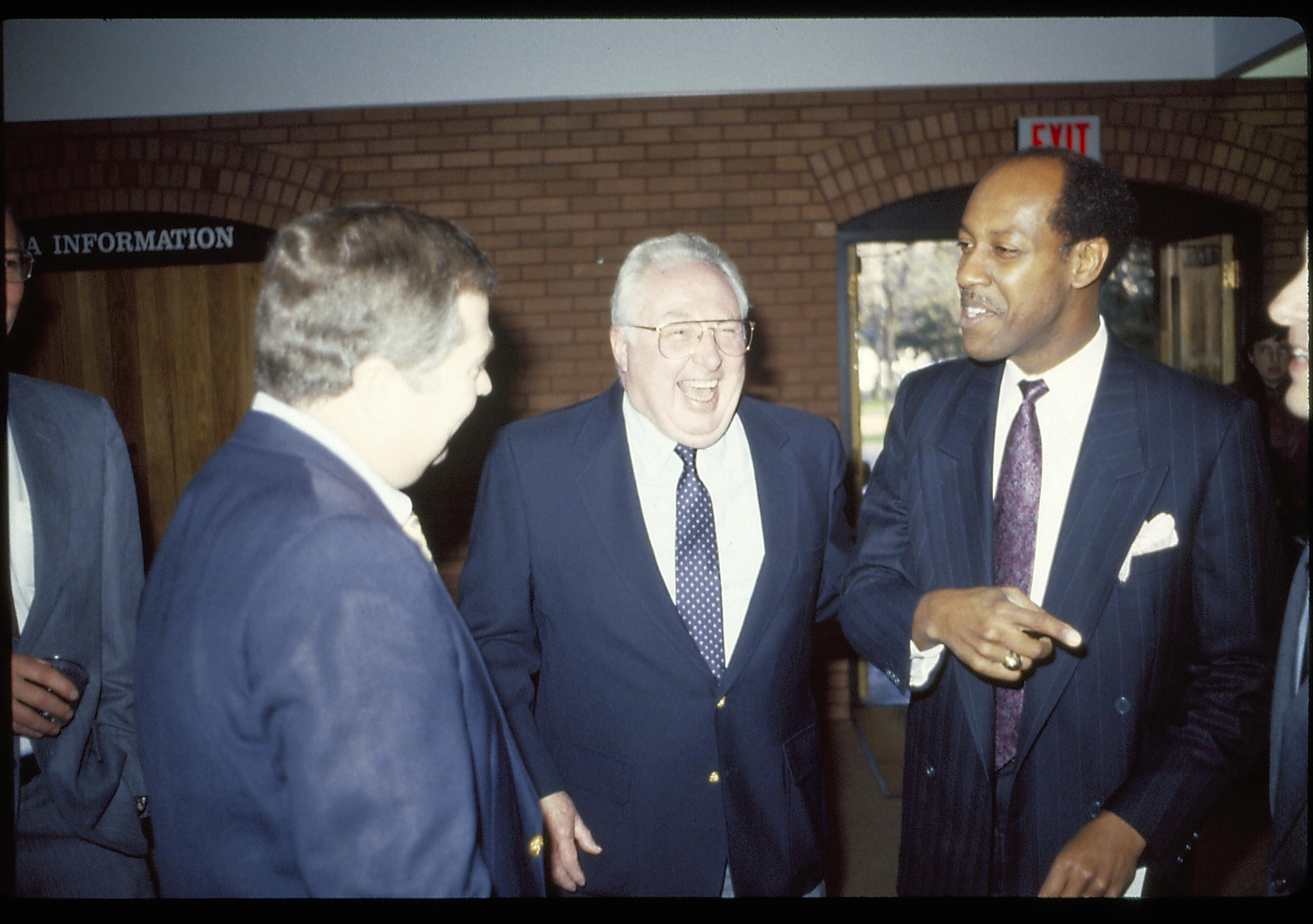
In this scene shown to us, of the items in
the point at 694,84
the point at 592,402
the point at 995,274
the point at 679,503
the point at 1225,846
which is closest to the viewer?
the point at 995,274

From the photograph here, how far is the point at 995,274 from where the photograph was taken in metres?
1.81

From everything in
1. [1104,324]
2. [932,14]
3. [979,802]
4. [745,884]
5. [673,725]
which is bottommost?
[745,884]

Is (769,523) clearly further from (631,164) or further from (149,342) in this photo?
(149,342)

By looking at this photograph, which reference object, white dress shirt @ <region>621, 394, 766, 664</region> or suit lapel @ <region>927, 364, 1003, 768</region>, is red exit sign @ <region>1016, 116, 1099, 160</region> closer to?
suit lapel @ <region>927, 364, 1003, 768</region>

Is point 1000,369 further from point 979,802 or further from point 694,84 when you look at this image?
point 694,84

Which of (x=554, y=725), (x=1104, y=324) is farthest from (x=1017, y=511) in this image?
(x=554, y=725)

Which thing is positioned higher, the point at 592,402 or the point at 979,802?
the point at 592,402

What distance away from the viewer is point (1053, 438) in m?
1.79

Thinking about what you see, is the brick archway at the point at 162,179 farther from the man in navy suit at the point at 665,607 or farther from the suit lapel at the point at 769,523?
the suit lapel at the point at 769,523

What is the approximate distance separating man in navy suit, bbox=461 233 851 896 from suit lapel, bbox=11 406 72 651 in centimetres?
98

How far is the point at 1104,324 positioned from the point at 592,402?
1.33 meters

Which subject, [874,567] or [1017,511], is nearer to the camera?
[1017,511]

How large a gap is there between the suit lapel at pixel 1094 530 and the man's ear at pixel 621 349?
1.10 metres

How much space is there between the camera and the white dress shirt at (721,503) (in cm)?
191
